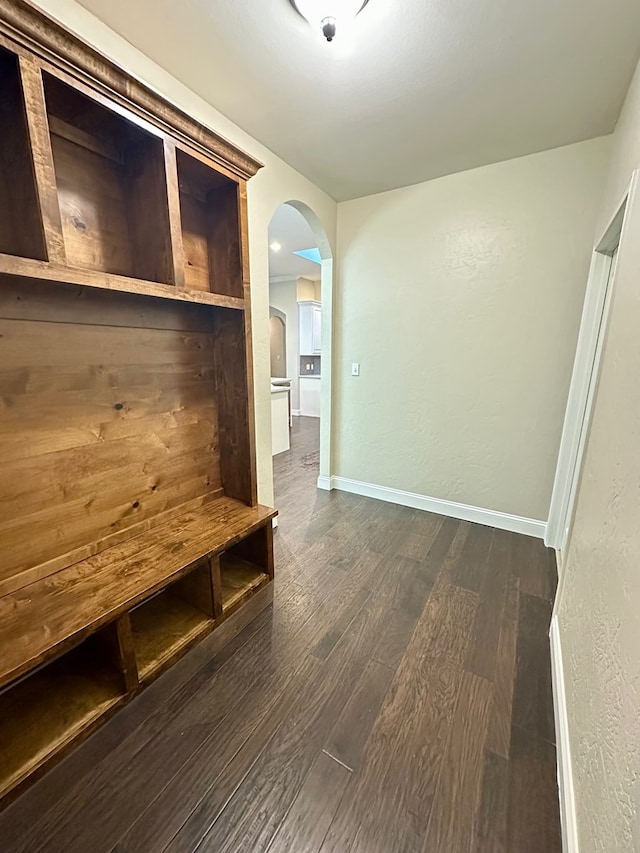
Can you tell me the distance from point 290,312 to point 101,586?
6600mm

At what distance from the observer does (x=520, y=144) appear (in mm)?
2178

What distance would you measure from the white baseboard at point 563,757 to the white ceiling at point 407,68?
8.28 ft

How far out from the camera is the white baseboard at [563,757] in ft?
3.13

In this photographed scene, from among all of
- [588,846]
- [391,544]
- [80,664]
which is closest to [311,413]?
[391,544]

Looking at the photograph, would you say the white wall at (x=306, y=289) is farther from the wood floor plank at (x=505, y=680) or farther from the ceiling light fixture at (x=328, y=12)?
the wood floor plank at (x=505, y=680)

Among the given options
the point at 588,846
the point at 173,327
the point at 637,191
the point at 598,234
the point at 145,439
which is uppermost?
the point at 598,234

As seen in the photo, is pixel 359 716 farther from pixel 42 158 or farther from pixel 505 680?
pixel 42 158

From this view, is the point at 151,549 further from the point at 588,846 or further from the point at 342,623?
the point at 588,846

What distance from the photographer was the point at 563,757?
1122 mm

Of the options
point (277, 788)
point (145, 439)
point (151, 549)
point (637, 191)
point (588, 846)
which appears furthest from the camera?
point (145, 439)

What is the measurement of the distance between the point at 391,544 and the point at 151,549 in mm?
1605

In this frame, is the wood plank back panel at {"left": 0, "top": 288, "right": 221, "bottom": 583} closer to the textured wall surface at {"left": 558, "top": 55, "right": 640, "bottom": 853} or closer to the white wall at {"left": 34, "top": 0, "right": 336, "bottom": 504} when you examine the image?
the white wall at {"left": 34, "top": 0, "right": 336, "bottom": 504}

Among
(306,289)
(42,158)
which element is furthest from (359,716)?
(306,289)

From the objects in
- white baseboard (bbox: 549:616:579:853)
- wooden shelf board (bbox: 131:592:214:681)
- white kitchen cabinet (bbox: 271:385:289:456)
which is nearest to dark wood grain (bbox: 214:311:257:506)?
wooden shelf board (bbox: 131:592:214:681)
